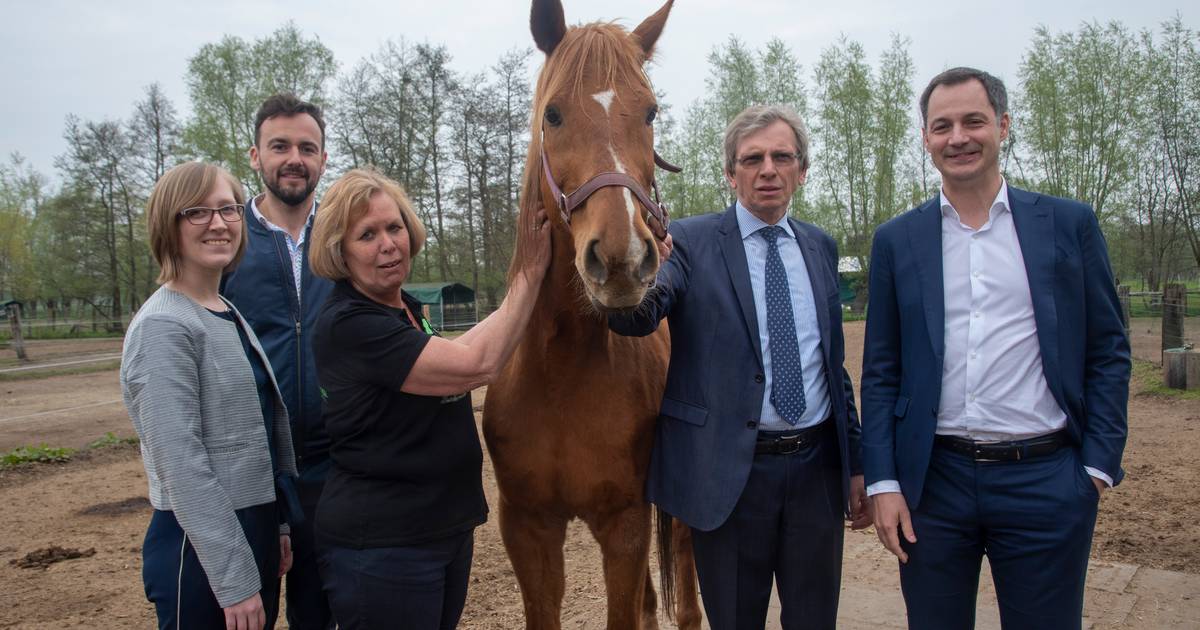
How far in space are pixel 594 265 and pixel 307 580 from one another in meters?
1.62

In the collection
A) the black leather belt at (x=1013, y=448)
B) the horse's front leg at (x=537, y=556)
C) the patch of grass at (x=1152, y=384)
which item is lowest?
the patch of grass at (x=1152, y=384)

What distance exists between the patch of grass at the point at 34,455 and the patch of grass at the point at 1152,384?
40.5 ft

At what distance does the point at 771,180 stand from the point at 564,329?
844 mm

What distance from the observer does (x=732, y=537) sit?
2166 mm

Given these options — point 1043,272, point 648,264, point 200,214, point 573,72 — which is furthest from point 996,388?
point 200,214

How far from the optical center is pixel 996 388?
1.88 m

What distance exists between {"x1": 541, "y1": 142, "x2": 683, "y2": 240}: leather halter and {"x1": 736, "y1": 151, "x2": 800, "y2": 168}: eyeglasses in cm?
36

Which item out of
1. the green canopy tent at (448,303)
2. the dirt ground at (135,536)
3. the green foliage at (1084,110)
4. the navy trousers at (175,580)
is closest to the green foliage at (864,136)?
the green foliage at (1084,110)

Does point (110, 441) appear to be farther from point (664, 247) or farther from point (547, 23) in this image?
point (664, 247)

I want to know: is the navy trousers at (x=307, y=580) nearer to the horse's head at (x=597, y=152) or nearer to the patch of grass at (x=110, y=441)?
the horse's head at (x=597, y=152)

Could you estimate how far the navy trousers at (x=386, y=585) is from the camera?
5.84 feet

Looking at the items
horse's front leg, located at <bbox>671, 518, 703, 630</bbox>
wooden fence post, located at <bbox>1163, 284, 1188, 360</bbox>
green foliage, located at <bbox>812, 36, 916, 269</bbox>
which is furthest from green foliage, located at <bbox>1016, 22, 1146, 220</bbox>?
horse's front leg, located at <bbox>671, 518, 703, 630</bbox>

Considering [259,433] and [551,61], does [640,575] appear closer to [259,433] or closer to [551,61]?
[259,433]

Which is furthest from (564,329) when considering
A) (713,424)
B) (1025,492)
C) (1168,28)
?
(1168,28)
